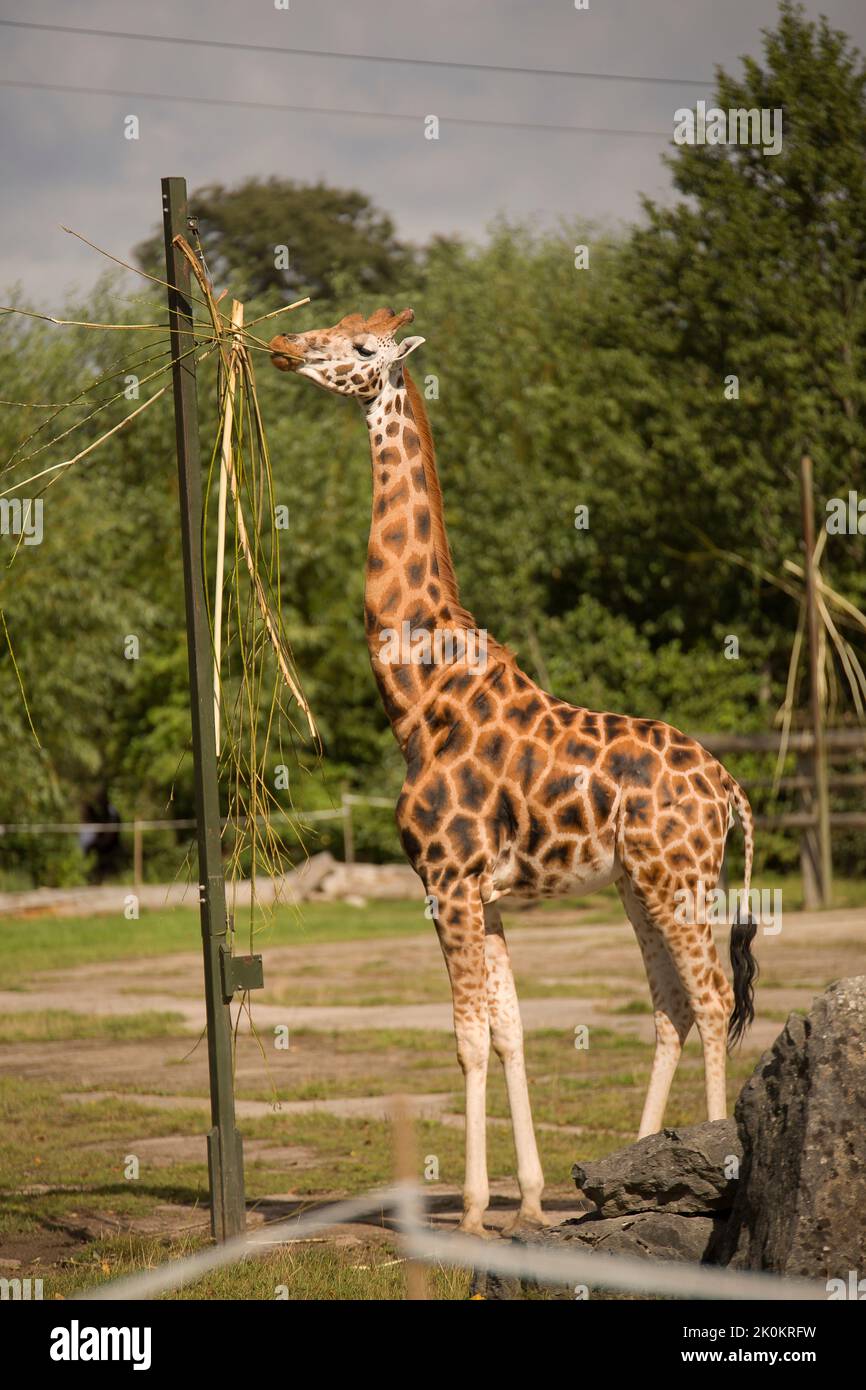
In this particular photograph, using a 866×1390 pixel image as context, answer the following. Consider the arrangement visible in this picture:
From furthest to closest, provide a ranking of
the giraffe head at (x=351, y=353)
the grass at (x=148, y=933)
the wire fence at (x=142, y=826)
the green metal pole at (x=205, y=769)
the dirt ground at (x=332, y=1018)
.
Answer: the wire fence at (x=142, y=826) → the grass at (x=148, y=933) → the dirt ground at (x=332, y=1018) → the giraffe head at (x=351, y=353) → the green metal pole at (x=205, y=769)

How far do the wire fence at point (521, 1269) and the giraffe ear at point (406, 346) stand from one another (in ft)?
12.5

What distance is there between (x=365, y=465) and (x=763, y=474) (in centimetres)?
1004

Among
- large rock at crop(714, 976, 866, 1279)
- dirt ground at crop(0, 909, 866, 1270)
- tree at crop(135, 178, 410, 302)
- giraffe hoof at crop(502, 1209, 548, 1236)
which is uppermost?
tree at crop(135, 178, 410, 302)

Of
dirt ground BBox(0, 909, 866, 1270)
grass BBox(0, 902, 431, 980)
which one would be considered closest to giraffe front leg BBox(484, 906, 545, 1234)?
dirt ground BBox(0, 909, 866, 1270)

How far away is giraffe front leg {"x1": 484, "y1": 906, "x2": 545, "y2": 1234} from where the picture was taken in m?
7.23

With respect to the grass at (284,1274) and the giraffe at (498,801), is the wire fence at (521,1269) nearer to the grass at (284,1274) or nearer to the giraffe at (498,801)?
the grass at (284,1274)

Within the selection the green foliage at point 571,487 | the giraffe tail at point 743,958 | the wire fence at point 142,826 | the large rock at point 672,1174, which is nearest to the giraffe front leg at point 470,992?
the large rock at point 672,1174

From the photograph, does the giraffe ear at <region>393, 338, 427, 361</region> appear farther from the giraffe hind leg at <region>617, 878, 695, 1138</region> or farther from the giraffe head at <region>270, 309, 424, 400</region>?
the giraffe hind leg at <region>617, 878, 695, 1138</region>

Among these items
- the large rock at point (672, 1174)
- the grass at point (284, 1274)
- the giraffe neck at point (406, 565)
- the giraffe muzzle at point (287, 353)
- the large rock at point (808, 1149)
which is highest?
the giraffe muzzle at point (287, 353)

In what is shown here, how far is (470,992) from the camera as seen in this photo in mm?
7242

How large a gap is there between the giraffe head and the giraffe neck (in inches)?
3.7

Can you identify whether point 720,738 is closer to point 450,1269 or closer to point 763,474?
point 763,474

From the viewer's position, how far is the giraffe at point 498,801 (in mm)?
7262
